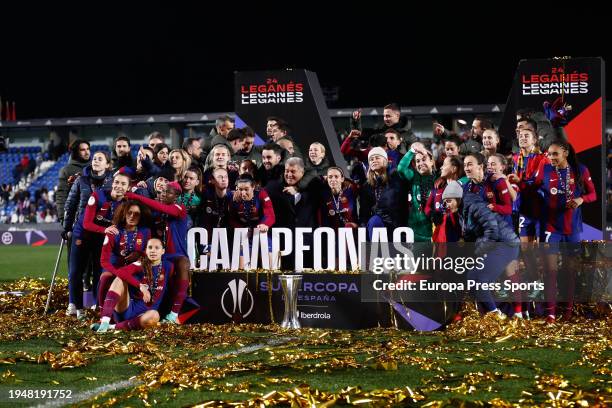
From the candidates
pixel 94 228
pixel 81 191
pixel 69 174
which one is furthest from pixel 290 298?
pixel 69 174

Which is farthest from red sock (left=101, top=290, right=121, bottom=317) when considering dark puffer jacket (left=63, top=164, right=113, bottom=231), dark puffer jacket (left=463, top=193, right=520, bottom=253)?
dark puffer jacket (left=463, top=193, right=520, bottom=253)

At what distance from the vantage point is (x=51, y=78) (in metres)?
40.4

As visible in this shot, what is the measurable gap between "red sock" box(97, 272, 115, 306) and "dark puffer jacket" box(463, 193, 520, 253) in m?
3.68

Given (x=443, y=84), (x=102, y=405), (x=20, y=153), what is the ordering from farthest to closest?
(x=20, y=153)
(x=443, y=84)
(x=102, y=405)

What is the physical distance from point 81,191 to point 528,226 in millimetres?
5129

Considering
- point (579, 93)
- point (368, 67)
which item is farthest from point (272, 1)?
point (579, 93)

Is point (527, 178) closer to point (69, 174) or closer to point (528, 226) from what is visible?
point (528, 226)

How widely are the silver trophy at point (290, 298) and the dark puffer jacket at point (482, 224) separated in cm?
181

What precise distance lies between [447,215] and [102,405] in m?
4.84

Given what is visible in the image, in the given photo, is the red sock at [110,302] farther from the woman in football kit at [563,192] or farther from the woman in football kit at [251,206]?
the woman in football kit at [563,192]

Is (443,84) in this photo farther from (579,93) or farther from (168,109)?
(579,93)

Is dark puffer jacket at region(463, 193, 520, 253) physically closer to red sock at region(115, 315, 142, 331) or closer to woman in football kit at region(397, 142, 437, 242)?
woman in football kit at region(397, 142, 437, 242)

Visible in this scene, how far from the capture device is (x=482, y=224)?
9.02 meters

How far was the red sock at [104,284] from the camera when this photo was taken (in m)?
9.12
